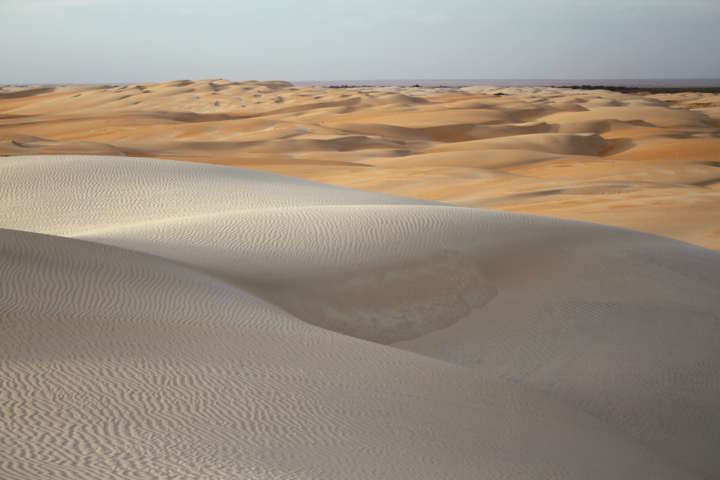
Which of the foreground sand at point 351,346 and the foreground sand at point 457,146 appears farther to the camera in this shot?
the foreground sand at point 457,146

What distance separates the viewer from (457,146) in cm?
2806

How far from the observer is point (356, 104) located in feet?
158

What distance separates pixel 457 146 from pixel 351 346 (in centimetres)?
2389

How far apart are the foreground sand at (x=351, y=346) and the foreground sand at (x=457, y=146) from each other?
197 inches

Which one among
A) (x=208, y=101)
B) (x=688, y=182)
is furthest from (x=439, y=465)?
(x=208, y=101)

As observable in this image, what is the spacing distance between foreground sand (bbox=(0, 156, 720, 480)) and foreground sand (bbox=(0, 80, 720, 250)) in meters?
5.01

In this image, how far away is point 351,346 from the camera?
15.6 feet

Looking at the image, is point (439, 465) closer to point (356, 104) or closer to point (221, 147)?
point (221, 147)

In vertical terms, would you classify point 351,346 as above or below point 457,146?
above

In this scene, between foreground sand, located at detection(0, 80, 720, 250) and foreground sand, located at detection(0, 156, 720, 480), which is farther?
foreground sand, located at detection(0, 80, 720, 250)

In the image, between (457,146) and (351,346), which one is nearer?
(351,346)

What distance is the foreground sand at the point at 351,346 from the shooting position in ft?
10.2

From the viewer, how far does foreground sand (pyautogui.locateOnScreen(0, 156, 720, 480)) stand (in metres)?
3.12

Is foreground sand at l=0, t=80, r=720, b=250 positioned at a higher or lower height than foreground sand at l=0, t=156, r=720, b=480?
lower
